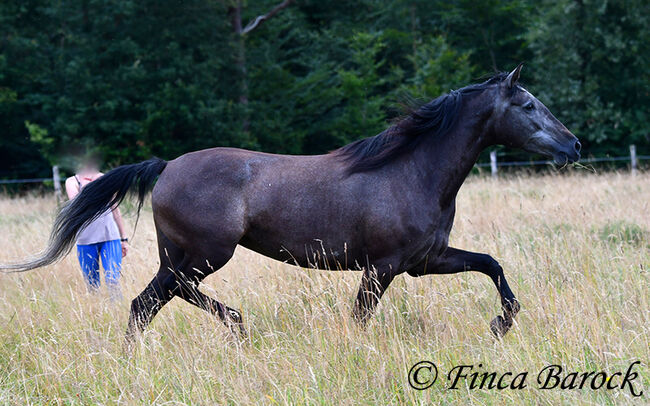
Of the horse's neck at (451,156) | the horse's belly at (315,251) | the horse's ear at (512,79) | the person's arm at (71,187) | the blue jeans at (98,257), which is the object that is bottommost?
the blue jeans at (98,257)

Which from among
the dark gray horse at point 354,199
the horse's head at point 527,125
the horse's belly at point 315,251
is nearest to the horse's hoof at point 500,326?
the dark gray horse at point 354,199

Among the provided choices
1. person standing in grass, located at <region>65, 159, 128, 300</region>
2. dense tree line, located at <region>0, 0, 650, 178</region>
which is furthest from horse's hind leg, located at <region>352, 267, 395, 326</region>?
dense tree line, located at <region>0, 0, 650, 178</region>

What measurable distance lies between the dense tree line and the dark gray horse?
17.5 meters

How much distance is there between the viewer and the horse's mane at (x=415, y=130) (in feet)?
16.3

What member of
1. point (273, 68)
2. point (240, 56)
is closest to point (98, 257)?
point (240, 56)

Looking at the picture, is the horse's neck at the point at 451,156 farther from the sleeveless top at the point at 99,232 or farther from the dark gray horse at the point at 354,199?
the sleeveless top at the point at 99,232

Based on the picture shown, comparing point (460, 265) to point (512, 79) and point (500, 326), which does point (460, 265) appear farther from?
point (512, 79)

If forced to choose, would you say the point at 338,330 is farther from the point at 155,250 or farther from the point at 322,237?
the point at 155,250

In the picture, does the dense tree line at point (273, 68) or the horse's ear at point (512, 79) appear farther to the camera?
the dense tree line at point (273, 68)

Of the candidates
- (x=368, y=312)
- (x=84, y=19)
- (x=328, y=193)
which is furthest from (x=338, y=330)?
(x=84, y=19)

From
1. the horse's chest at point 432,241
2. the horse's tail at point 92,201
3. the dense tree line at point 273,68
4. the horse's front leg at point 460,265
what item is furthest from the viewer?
the dense tree line at point 273,68

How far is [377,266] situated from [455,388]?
1313 mm

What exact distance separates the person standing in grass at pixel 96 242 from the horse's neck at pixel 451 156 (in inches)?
121

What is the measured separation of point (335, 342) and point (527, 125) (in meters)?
2.21
